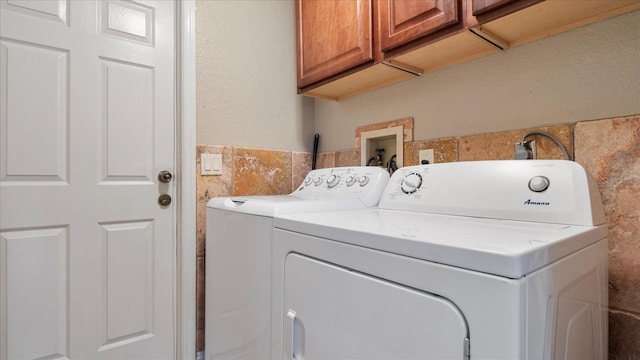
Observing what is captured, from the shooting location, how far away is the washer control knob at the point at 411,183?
1127 mm

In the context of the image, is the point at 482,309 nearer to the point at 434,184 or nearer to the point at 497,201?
the point at 497,201

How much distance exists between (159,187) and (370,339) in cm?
127

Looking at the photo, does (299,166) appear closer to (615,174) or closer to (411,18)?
(411,18)

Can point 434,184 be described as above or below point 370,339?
above

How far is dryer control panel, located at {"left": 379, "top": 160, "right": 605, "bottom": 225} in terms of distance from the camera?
777 mm

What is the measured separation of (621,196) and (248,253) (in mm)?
1144

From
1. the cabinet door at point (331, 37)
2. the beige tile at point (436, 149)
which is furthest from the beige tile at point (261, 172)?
the beige tile at point (436, 149)

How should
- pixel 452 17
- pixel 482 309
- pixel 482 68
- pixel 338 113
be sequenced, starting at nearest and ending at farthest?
pixel 482 309, pixel 452 17, pixel 482 68, pixel 338 113

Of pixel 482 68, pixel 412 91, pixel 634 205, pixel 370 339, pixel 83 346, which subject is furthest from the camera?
pixel 412 91

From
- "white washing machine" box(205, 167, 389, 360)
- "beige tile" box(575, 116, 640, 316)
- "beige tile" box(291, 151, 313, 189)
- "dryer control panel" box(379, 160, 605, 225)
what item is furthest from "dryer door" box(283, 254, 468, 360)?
"beige tile" box(291, 151, 313, 189)

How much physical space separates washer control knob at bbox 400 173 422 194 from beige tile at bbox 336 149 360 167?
55cm

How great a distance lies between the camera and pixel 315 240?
0.77m

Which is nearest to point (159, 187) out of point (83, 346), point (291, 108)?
point (83, 346)

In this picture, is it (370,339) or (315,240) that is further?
(315,240)
